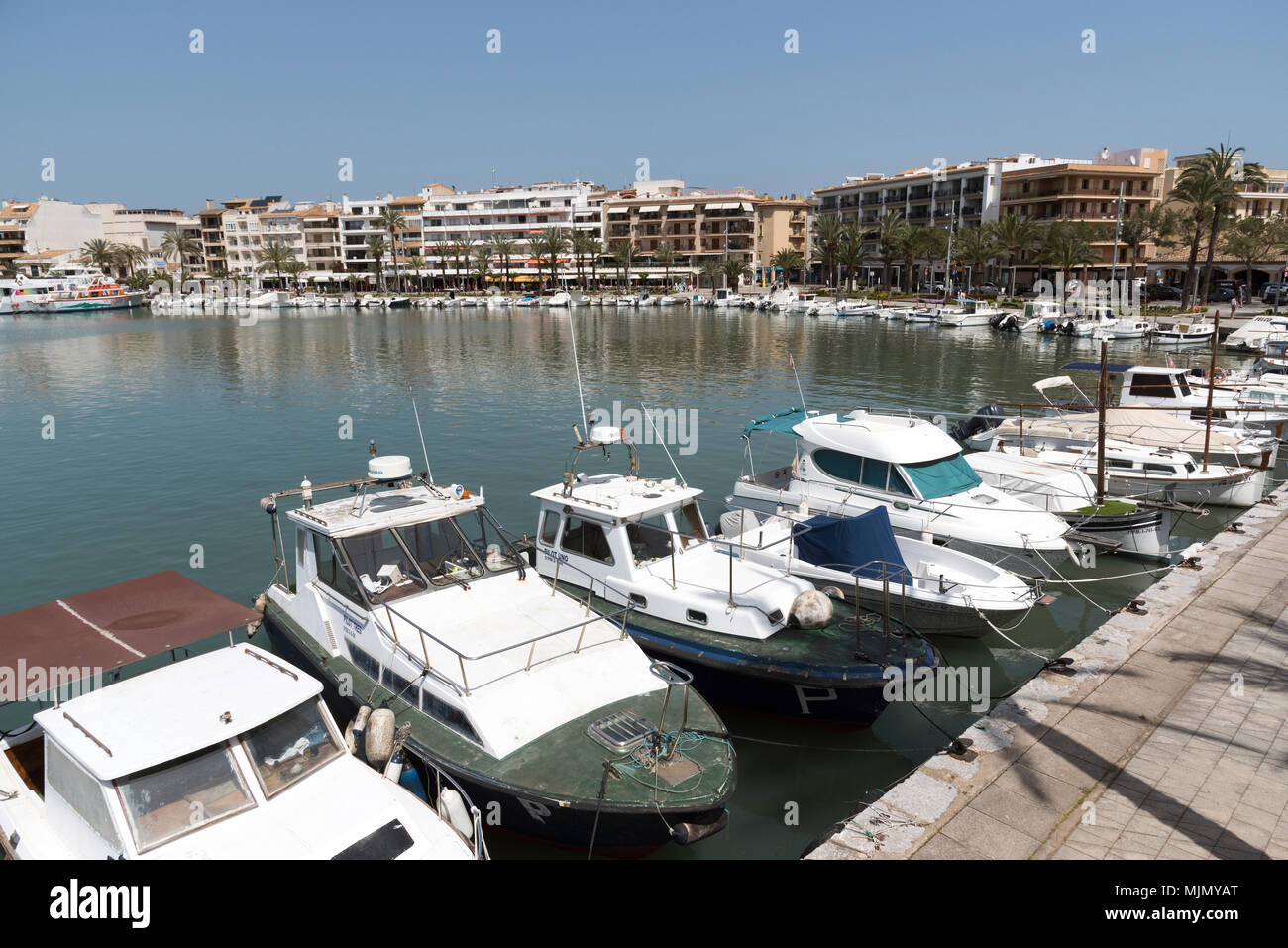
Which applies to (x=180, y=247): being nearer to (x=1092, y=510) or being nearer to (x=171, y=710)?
(x=1092, y=510)

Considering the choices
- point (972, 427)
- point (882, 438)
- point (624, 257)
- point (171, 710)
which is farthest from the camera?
point (624, 257)

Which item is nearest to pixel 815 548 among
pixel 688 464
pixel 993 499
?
pixel 993 499

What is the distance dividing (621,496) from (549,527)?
5.08 feet

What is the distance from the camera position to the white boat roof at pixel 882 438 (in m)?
17.2

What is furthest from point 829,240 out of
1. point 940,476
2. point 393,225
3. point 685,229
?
point 940,476

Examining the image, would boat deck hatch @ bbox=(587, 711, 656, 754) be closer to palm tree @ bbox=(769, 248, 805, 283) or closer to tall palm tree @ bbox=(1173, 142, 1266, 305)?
tall palm tree @ bbox=(1173, 142, 1266, 305)

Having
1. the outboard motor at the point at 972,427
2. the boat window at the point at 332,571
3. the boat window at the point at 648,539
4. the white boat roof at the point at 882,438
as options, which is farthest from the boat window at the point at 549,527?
the outboard motor at the point at 972,427

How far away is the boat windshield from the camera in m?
17.0

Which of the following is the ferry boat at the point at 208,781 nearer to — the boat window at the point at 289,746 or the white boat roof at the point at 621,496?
the boat window at the point at 289,746

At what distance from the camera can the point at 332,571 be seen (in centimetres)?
1191

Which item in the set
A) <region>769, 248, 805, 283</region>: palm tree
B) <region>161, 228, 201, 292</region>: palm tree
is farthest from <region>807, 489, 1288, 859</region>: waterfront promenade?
<region>161, 228, 201, 292</region>: palm tree

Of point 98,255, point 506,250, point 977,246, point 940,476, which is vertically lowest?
point 940,476

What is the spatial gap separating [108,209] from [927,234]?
16527 centimetres
